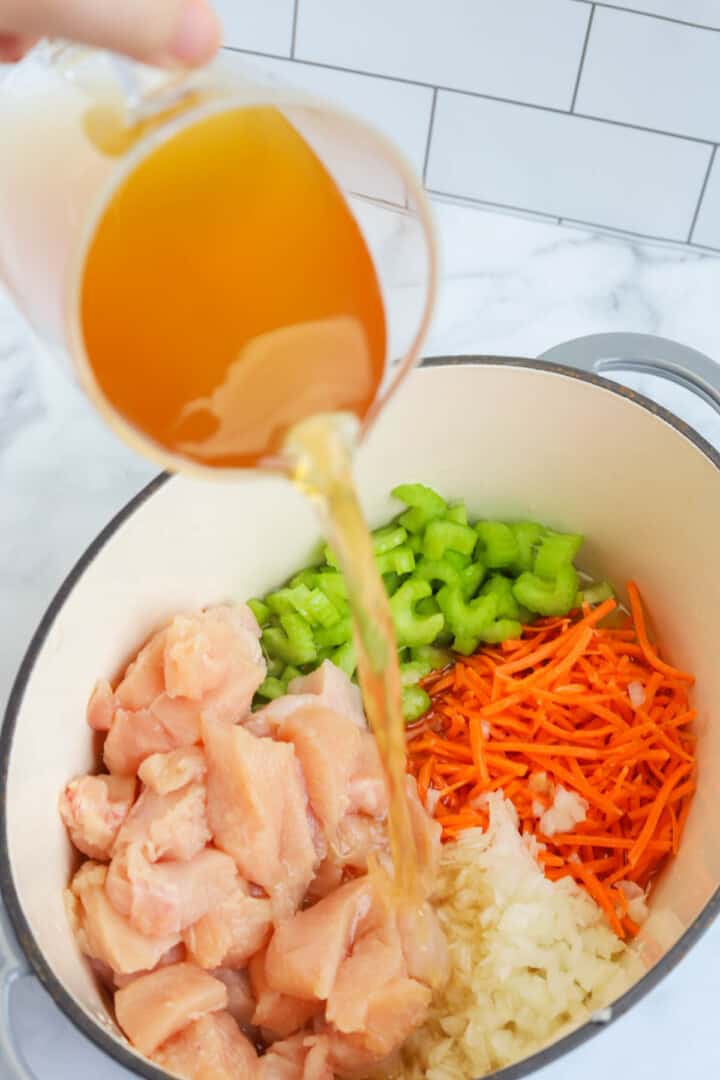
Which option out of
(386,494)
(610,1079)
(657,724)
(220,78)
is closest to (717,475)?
(657,724)

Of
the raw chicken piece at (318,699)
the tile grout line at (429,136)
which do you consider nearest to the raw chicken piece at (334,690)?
the raw chicken piece at (318,699)

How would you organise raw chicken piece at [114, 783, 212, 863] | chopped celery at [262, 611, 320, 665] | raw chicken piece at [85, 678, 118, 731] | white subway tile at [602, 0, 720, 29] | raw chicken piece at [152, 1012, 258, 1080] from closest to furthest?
1. raw chicken piece at [152, 1012, 258, 1080]
2. raw chicken piece at [114, 783, 212, 863]
3. raw chicken piece at [85, 678, 118, 731]
4. chopped celery at [262, 611, 320, 665]
5. white subway tile at [602, 0, 720, 29]

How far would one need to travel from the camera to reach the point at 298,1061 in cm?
132

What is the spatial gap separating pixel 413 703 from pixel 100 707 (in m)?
0.43

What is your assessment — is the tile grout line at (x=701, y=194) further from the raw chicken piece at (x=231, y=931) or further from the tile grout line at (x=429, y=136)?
the raw chicken piece at (x=231, y=931)

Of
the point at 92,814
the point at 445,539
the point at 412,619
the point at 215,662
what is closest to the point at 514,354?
the point at 445,539

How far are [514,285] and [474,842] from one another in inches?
38.9

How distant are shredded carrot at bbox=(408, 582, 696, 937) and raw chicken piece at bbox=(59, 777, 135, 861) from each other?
1.31ft

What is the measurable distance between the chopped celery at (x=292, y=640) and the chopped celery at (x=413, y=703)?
139mm

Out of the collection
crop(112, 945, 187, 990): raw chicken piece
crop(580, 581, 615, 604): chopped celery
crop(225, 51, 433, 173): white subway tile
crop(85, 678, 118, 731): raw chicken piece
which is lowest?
crop(112, 945, 187, 990): raw chicken piece

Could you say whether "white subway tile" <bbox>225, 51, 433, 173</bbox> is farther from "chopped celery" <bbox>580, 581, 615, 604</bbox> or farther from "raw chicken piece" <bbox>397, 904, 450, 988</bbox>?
"raw chicken piece" <bbox>397, 904, 450, 988</bbox>

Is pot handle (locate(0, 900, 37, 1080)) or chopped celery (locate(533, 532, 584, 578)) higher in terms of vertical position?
chopped celery (locate(533, 532, 584, 578))

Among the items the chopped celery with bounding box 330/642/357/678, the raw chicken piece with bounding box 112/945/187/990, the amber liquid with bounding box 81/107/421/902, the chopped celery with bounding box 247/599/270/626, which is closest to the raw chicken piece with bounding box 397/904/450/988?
the raw chicken piece with bounding box 112/945/187/990

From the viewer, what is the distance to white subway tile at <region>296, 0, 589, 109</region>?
6.24ft
